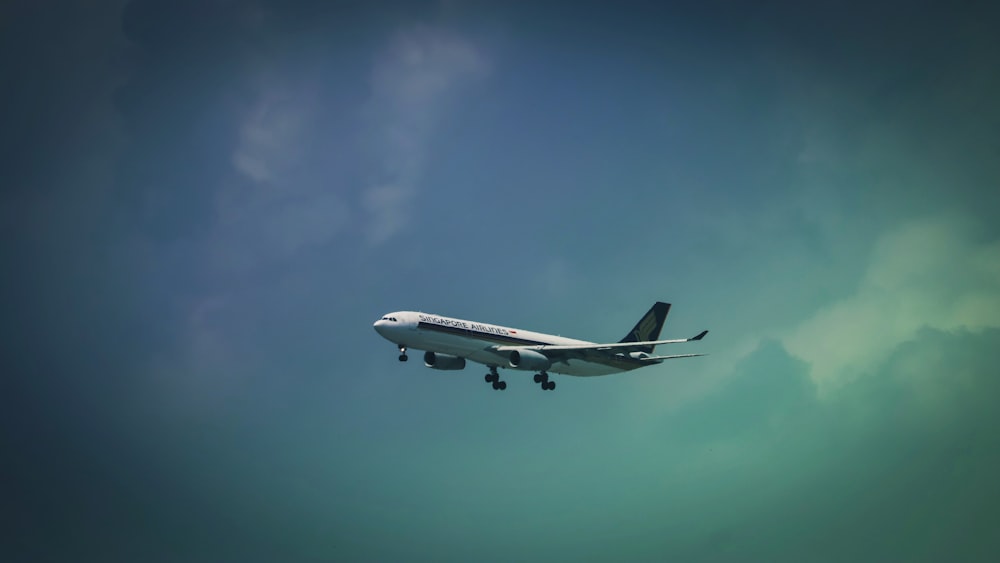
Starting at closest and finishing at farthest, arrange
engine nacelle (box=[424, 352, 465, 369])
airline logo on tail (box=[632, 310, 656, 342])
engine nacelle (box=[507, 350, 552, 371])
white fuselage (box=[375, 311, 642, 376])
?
white fuselage (box=[375, 311, 642, 376]) < engine nacelle (box=[507, 350, 552, 371]) < engine nacelle (box=[424, 352, 465, 369]) < airline logo on tail (box=[632, 310, 656, 342])

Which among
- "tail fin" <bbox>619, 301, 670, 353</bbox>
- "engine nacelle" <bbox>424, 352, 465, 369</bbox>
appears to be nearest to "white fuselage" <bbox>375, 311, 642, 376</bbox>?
"engine nacelle" <bbox>424, 352, 465, 369</bbox>

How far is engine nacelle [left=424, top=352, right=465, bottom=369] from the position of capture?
110 metres

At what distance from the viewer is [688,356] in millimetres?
113438

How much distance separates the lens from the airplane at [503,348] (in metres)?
99.4

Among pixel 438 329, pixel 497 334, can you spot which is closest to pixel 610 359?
pixel 497 334

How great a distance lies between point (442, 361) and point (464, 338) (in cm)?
834

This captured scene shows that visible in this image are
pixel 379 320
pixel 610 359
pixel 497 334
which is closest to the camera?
pixel 379 320

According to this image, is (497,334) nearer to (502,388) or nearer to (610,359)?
(502,388)

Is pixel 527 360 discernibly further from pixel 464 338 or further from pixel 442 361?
pixel 442 361

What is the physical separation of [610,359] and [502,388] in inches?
609

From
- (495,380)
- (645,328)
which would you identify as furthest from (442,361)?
(645,328)

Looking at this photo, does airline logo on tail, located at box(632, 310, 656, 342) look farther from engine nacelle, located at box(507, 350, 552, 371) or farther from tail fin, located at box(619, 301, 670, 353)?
engine nacelle, located at box(507, 350, 552, 371)

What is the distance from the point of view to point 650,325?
127438 millimetres

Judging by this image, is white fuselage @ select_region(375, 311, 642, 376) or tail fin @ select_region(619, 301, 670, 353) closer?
white fuselage @ select_region(375, 311, 642, 376)
